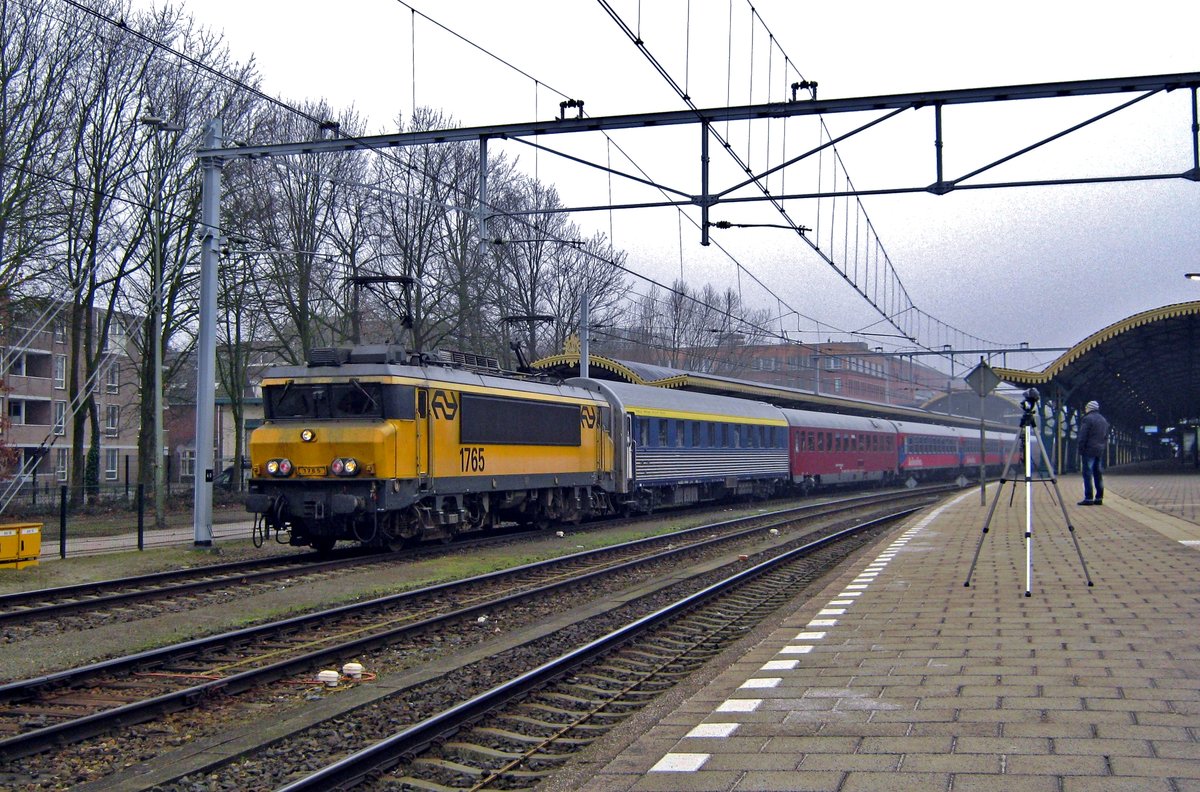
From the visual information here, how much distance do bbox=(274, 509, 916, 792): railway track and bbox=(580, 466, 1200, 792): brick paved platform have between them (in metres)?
0.82

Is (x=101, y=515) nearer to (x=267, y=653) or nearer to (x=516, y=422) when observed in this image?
(x=516, y=422)

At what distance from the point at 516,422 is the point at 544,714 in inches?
544

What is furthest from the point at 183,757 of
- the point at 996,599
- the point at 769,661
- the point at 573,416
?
the point at 573,416

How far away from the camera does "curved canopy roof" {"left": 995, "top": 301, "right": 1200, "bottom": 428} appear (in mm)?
34406

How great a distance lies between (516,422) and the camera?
2200cm

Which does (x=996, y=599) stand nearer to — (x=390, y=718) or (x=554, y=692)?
(x=554, y=692)

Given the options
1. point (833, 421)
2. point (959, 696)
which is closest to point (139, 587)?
point (959, 696)

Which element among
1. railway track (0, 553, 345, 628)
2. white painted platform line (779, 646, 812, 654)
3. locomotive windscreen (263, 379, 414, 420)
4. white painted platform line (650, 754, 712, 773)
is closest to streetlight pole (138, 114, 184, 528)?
locomotive windscreen (263, 379, 414, 420)

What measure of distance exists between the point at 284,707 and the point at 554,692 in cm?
202

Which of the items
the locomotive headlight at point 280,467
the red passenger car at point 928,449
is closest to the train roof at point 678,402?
the locomotive headlight at point 280,467

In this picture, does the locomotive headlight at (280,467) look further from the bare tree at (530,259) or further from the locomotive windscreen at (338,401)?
the bare tree at (530,259)

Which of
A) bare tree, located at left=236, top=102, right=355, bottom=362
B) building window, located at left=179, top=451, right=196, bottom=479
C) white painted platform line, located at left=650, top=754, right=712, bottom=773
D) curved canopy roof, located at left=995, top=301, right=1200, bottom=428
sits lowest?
white painted platform line, located at left=650, top=754, right=712, bottom=773

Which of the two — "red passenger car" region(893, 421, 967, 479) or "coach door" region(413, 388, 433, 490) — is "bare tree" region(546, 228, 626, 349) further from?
"coach door" region(413, 388, 433, 490)

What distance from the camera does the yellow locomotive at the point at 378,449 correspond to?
18.0 m
